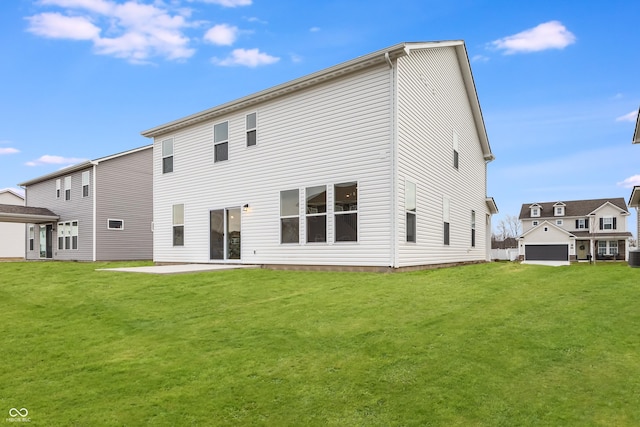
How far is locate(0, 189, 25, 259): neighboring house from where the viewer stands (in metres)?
36.0

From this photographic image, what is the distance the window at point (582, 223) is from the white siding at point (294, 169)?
4907 cm

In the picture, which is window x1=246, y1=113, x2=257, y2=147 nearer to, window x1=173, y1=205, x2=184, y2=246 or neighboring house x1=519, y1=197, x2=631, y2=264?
window x1=173, y1=205, x2=184, y2=246

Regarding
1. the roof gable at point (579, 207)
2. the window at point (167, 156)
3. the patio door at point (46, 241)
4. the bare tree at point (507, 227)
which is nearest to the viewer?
the window at point (167, 156)

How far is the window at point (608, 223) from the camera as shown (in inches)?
1877

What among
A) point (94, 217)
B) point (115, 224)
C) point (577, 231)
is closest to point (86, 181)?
point (94, 217)

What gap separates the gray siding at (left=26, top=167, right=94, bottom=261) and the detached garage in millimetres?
36744

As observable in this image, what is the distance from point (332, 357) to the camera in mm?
4898

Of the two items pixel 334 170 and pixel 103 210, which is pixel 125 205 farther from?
pixel 334 170

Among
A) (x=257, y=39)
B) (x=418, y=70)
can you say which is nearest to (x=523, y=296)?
(x=418, y=70)

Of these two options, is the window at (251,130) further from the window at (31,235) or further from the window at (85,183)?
the window at (31,235)

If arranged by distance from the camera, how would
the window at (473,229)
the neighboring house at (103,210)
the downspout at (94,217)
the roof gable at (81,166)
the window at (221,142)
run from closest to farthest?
the window at (221,142), the window at (473,229), the downspout at (94,217), the roof gable at (81,166), the neighboring house at (103,210)

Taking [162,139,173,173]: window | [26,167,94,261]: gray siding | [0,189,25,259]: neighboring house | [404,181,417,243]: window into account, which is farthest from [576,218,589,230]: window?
[0,189,25,259]: neighboring house

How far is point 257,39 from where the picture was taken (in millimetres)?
18391

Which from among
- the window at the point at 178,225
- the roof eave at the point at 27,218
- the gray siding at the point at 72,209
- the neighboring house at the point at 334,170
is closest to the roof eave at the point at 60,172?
the gray siding at the point at 72,209
